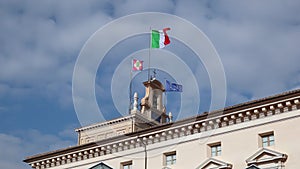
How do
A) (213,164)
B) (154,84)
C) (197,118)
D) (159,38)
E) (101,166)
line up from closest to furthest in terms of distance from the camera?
(213,164), (197,118), (101,166), (159,38), (154,84)

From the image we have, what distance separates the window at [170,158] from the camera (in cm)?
3978

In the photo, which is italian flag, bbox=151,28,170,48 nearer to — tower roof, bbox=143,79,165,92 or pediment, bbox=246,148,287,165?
tower roof, bbox=143,79,165,92

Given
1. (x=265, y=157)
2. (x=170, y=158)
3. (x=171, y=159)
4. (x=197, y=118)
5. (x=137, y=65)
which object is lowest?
(x=265, y=157)

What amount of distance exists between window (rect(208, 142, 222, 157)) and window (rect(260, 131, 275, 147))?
337 centimetres

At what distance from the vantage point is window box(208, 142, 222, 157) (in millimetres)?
37312

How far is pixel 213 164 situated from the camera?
36.8 metres

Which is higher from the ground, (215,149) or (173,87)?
(173,87)

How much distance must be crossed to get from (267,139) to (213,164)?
4.28m

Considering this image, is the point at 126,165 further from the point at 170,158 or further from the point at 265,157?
the point at 265,157

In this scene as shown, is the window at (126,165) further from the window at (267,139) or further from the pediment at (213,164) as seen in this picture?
the window at (267,139)

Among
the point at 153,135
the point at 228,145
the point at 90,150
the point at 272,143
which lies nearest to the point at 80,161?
the point at 90,150

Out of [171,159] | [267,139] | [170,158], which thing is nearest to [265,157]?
[267,139]

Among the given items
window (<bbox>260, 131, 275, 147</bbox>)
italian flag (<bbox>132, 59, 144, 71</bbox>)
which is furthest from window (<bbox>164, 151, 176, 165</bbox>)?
italian flag (<bbox>132, 59, 144, 71</bbox>)

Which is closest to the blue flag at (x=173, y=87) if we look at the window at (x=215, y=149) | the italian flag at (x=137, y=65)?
the italian flag at (x=137, y=65)
